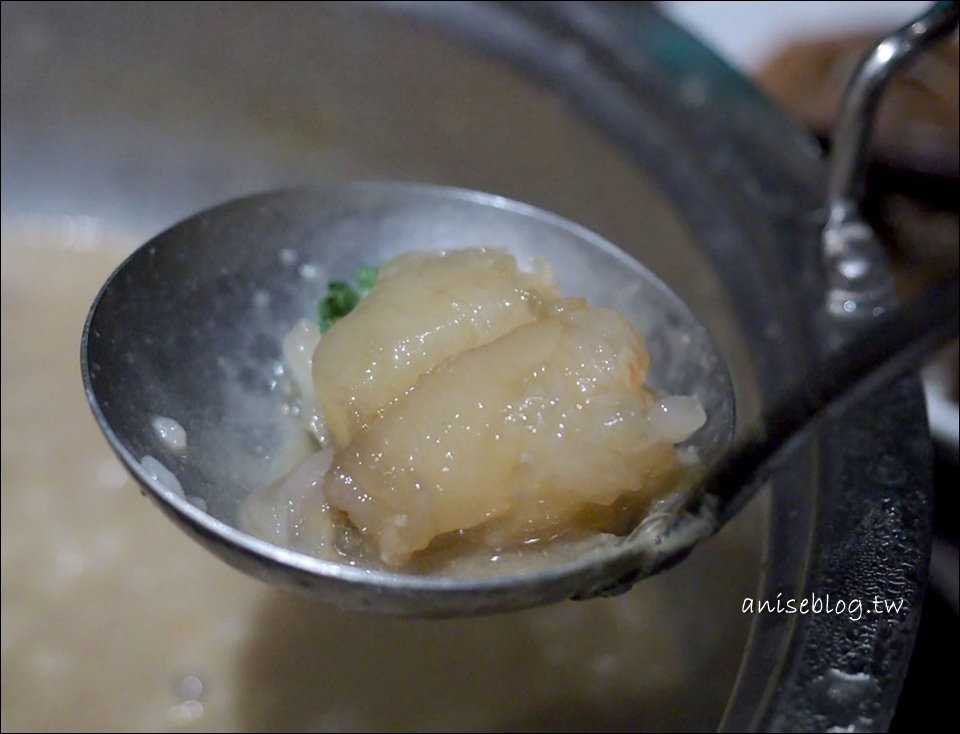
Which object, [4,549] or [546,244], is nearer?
[546,244]

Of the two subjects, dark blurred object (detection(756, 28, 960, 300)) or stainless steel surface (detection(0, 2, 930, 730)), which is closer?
stainless steel surface (detection(0, 2, 930, 730))

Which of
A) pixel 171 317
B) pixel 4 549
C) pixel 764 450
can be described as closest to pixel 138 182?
pixel 4 549

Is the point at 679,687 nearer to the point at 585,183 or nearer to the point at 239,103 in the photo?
the point at 585,183

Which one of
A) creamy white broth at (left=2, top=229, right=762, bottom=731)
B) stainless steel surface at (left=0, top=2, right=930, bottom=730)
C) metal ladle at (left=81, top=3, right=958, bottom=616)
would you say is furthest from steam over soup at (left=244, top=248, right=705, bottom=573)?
creamy white broth at (left=2, top=229, right=762, bottom=731)

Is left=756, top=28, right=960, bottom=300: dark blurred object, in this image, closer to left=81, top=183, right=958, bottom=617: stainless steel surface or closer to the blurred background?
the blurred background

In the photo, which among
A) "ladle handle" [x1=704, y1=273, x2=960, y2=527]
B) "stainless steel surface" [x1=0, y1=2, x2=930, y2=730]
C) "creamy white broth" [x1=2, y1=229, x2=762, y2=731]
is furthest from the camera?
"creamy white broth" [x1=2, y1=229, x2=762, y2=731]

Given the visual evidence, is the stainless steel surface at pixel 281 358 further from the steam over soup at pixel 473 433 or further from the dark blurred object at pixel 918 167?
the dark blurred object at pixel 918 167
